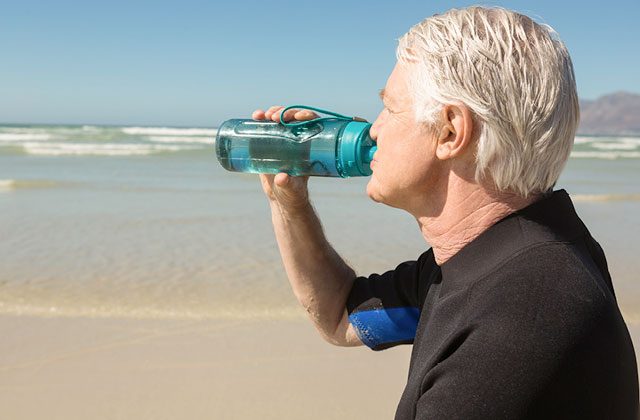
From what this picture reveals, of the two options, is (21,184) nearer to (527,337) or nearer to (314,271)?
(314,271)

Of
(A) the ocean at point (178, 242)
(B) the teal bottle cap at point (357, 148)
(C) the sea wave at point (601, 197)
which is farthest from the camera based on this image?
(C) the sea wave at point (601, 197)

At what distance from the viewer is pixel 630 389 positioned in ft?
3.45

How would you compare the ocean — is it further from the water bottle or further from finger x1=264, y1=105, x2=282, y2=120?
finger x1=264, y1=105, x2=282, y2=120

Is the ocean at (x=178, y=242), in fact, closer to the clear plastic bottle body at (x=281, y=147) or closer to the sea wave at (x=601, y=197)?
the sea wave at (x=601, y=197)

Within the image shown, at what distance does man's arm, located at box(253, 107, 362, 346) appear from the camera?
177 centimetres

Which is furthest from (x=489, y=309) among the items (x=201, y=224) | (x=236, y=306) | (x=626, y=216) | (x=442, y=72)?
(x=626, y=216)

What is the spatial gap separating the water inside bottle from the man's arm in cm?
7

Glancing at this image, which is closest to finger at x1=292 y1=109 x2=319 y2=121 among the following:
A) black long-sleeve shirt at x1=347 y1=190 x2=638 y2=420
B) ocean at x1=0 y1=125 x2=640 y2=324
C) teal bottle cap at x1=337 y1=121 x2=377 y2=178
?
teal bottle cap at x1=337 y1=121 x2=377 y2=178

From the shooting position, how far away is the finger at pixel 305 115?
1.63m

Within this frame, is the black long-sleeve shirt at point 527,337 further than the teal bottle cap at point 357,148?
No

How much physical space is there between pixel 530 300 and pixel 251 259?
410cm

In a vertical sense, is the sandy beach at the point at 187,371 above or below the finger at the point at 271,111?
below

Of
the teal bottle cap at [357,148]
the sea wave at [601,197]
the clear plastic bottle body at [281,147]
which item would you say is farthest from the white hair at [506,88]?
the sea wave at [601,197]

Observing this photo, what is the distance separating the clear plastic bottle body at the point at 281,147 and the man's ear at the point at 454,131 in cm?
43
